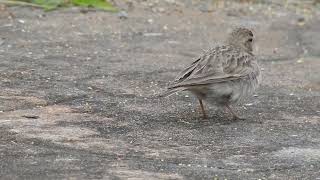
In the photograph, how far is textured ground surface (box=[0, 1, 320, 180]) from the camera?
16.6 ft

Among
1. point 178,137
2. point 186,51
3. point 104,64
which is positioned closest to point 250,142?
point 178,137

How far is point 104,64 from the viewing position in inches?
314

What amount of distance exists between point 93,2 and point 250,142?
15.7 feet

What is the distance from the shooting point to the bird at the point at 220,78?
6.32m

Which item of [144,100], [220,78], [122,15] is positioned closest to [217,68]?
[220,78]

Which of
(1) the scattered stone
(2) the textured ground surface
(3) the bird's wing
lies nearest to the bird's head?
(3) the bird's wing

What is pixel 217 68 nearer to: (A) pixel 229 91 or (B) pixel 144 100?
(A) pixel 229 91

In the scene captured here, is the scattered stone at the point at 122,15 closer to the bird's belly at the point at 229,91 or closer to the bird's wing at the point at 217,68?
the bird's wing at the point at 217,68

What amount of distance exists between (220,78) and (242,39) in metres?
0.82

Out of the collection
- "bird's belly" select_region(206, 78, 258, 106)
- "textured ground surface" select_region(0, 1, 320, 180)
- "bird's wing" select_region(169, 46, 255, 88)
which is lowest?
"textured ground surface" select_region(0, 1, 320, 180)

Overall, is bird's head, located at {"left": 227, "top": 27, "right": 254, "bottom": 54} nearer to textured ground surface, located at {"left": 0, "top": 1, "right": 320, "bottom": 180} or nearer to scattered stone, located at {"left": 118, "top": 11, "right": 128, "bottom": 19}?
textured ground surface, located at {"left": 0, "top": 1, "right": 320, "bottom": 180}

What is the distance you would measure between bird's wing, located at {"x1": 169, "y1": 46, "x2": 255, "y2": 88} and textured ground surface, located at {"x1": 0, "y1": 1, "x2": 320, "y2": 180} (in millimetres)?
312

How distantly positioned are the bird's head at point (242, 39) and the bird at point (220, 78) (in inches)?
8.0

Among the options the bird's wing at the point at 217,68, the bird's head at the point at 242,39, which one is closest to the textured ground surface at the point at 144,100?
the bird's wing at the point at 217,68
